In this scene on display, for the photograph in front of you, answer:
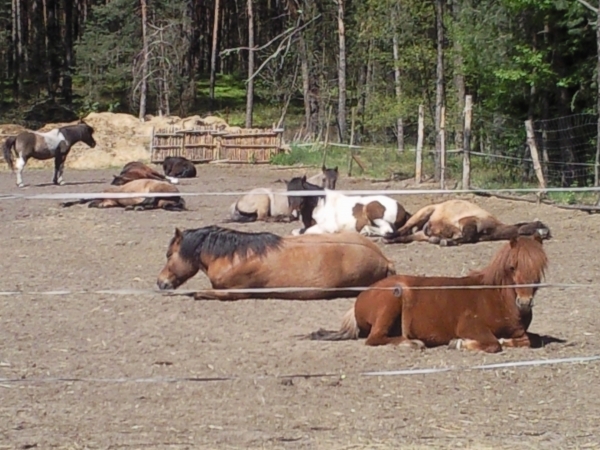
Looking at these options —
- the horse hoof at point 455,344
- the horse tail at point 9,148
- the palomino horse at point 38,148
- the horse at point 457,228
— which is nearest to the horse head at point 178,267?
the horse hoof at point 455,344

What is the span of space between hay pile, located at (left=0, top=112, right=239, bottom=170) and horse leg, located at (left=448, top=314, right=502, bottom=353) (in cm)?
2356

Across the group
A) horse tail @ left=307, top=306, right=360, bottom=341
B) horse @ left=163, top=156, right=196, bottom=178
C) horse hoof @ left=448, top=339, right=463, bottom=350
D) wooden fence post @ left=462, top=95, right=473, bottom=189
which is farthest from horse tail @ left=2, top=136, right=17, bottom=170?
horse hoof @ left=448, top=339, right=463, bottom=350

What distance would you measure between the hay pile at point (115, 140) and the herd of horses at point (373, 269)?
52.9 ft

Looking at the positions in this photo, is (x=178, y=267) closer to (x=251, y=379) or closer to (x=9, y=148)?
(x=251, y=379)

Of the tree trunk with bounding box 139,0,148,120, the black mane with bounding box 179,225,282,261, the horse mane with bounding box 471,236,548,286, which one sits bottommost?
the black mane with bounding box 179,225,282,261

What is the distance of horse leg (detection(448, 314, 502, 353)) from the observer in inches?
245

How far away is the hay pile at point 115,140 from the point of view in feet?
95.9

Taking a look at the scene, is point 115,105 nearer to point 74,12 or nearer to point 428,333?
point 74,12

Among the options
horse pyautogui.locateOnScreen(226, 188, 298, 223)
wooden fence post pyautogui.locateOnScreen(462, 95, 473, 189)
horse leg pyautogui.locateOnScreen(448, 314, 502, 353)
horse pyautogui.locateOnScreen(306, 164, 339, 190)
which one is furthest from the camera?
wooden fence post pyautogui.locateOnScreen(462, 95, 473, 189)

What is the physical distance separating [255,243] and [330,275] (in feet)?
2.44

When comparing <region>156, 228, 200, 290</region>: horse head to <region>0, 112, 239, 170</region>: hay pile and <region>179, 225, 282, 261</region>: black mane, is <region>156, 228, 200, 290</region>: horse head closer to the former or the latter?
<region>179, 225, 282, 261</region>: black mane

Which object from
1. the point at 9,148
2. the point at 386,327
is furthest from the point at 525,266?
the point at 9,148

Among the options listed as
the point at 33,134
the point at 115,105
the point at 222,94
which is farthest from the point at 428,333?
the point at 222,94

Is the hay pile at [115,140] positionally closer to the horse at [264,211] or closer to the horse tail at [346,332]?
the horse at [264,211]
